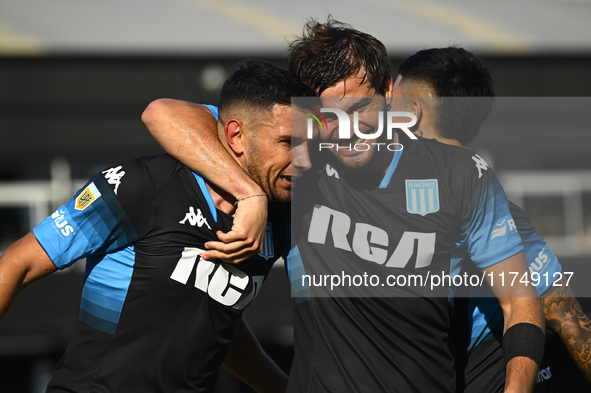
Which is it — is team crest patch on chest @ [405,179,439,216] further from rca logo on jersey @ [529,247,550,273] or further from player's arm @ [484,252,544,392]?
rca logo on jersey @ [529,247,550,273]

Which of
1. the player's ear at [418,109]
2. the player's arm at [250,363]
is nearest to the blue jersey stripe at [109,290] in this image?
the player's arm at [250,363]

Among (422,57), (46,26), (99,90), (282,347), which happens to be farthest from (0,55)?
(422,57)

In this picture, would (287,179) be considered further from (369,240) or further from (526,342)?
(526,342)

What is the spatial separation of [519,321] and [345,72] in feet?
3.77

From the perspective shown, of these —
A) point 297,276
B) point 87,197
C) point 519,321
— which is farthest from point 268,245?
point 519,321

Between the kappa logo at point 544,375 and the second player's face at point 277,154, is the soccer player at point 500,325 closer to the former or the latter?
the kappa logo at point 544,375

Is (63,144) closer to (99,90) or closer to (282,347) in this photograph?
(99,90)

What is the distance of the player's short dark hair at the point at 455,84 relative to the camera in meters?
2.64

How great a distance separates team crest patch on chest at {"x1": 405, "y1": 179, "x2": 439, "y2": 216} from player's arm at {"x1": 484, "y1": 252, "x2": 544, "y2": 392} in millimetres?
312

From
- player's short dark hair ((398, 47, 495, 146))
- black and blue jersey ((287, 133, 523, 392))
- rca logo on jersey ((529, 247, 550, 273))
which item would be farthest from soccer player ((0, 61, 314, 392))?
rca logo on jersey ((529, 247, 550, 273))


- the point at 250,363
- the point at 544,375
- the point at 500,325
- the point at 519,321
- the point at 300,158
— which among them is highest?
the point at 300,158

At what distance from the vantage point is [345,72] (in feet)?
7.17

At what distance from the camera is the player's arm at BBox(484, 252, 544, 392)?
1.83m

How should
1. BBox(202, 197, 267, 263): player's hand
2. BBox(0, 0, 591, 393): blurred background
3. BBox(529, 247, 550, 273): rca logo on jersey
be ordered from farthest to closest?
BBox(0, 0, 591, 393): blurred background
BBox(529, 247, 550, 273): rca logo on jersey
BBox(202, 197, 267, 263): player's hand
